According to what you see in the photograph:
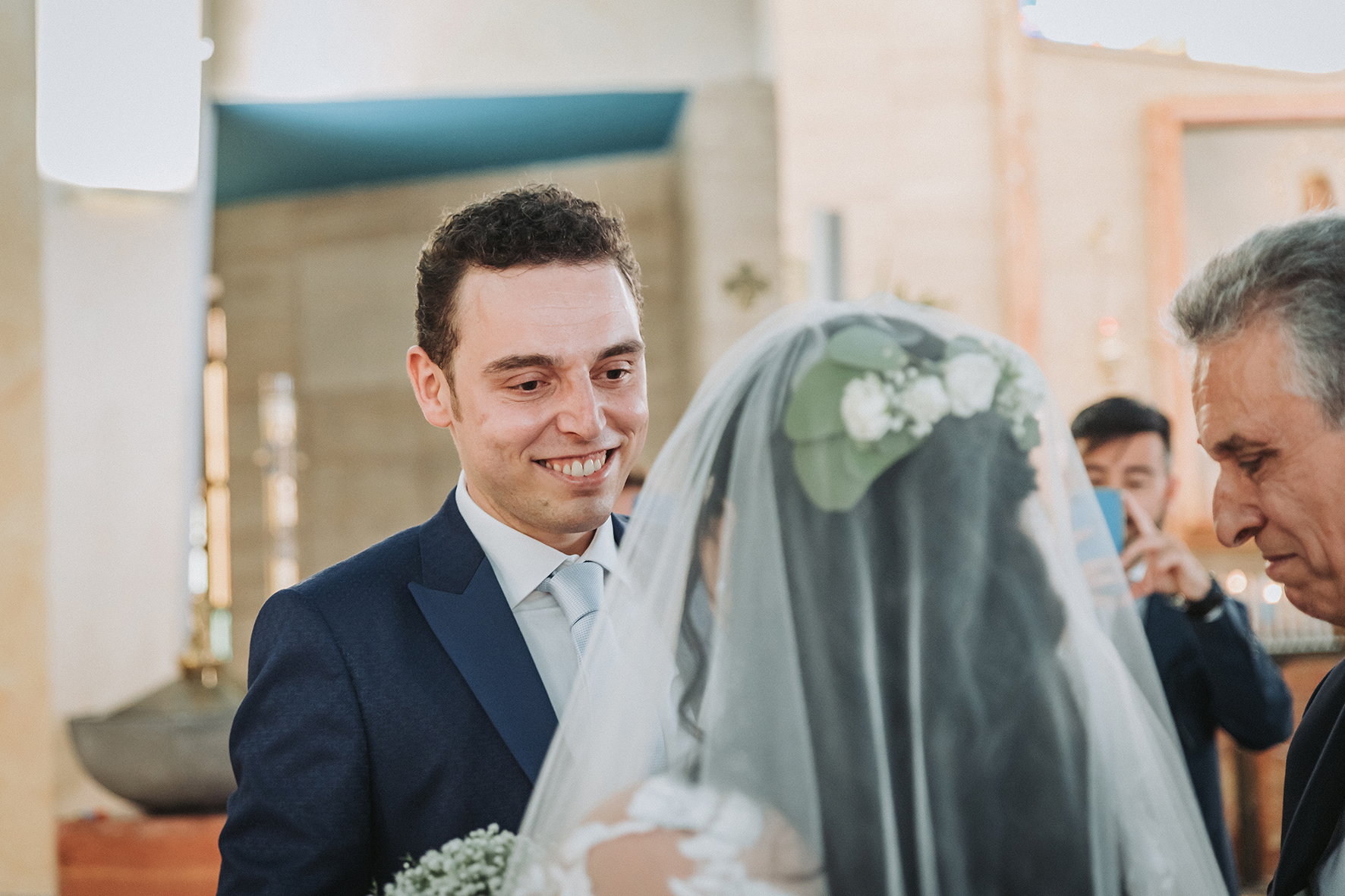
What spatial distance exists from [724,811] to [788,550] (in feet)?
0.81

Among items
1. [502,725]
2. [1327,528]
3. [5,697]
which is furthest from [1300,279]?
[5,697]

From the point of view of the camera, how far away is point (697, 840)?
986 mm

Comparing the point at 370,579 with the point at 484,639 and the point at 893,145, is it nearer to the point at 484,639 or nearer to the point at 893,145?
the point at 484,639

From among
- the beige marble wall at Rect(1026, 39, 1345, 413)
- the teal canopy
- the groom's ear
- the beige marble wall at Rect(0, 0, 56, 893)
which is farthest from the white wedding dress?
the teal canopy

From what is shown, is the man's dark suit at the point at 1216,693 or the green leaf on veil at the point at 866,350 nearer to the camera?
the green leaf on veil at the point at 866,350

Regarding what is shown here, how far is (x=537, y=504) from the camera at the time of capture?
5.10 ft

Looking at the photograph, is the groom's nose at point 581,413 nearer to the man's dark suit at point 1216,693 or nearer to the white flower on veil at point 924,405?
the white flower on veil at point 924,405

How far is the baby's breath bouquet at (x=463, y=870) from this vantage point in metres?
1.20

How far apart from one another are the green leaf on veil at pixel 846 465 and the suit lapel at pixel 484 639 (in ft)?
2.04

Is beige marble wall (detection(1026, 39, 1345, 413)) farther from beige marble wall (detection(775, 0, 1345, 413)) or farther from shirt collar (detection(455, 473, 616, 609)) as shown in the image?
shirt collar (detection(455, 473, 616, 609))

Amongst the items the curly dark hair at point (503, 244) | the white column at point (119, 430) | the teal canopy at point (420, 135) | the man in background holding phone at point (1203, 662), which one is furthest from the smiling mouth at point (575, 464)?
the teal canopy at point (420, 135)

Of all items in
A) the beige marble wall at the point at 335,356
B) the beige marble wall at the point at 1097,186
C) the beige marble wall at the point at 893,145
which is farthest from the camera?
the beige marble wall at the point at 335,356

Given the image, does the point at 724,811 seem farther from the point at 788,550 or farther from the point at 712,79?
the point at 712,79

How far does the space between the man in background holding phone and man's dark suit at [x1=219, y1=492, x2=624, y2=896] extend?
137 cm
